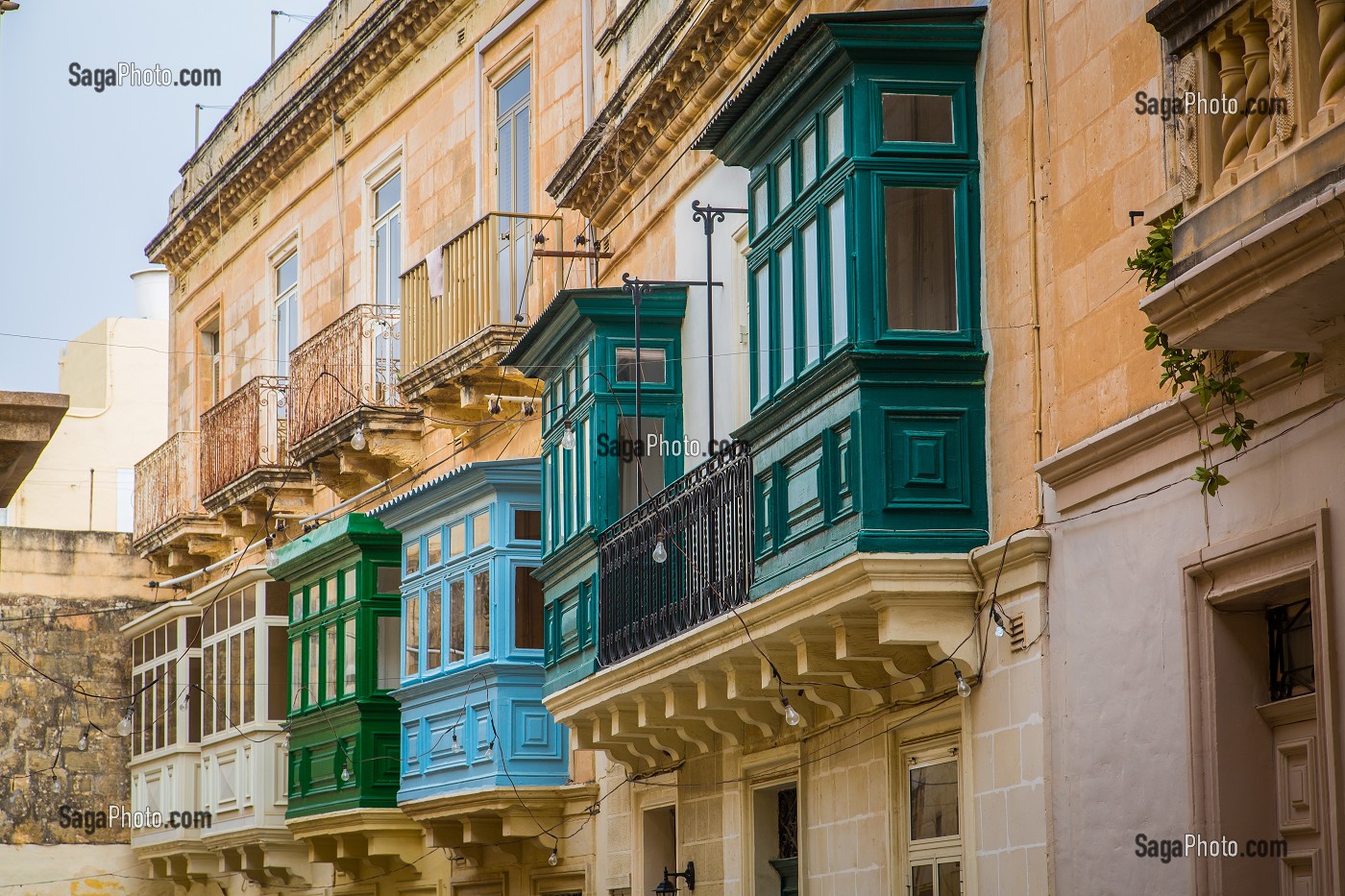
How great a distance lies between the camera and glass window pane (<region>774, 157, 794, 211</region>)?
1223cm

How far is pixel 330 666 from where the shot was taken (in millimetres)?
21859

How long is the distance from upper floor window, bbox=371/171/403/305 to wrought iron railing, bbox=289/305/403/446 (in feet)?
2.17

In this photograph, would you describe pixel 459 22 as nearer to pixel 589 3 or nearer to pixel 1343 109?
pixel 589 3

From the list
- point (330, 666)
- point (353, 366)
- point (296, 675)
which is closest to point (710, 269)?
point (353, 366)

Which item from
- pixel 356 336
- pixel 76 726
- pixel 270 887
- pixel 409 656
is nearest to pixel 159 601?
pixel 76 726

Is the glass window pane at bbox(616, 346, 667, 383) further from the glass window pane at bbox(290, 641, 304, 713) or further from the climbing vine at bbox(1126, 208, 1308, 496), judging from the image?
the glass window pane at bbox(290, 641, 304, 713)

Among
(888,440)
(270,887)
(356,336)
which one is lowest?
(270,887)

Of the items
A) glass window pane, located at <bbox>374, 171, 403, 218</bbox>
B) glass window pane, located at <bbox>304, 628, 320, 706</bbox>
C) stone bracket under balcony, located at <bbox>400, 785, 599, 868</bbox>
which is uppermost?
glass window pane, located at <bbox>374, 171, 403, 218</bbox>

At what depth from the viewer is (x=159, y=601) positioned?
1196 inches

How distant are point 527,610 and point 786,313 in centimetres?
680

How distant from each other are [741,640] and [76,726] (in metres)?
19.6

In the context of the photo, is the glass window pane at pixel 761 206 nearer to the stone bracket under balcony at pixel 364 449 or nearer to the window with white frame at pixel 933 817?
the window with white frame at pixel 933 817

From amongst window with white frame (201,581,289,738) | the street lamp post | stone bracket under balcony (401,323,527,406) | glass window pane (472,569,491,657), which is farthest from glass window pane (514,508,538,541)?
window with white frame (201,581,289,738)

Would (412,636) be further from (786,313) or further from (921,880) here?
(921,880)
